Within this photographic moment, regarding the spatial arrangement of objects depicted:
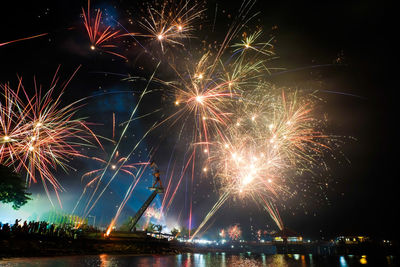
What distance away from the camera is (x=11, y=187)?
23797 millimetres

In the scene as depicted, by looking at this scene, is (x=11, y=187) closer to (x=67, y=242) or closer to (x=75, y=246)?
(x=67, y=242)

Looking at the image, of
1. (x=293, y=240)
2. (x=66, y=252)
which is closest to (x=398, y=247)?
(x=293, y=240)

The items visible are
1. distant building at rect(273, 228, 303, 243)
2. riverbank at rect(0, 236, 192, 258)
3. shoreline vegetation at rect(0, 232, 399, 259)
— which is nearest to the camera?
riverbank at rect(0, 236, 192, 258)

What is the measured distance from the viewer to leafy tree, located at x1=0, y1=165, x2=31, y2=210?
2311 cm

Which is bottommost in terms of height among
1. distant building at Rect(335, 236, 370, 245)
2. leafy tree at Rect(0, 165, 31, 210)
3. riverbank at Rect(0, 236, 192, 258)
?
distant building at Rect(335, 236, 370, 245)

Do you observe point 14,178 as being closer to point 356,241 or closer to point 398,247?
point 356,241

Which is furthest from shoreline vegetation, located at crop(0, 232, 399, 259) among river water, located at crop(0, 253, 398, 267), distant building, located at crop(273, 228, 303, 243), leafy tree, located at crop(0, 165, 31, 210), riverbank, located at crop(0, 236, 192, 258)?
distant building, located at crop(273, 228, 303, 243)

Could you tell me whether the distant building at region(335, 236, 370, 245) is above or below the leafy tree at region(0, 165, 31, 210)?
below

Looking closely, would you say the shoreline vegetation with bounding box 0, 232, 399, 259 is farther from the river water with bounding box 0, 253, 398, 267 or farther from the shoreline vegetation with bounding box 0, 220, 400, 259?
the river water with bounding box 0, 253, 398, 267

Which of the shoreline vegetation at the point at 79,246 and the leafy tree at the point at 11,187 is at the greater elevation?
the leafy tree at the point at 11,187

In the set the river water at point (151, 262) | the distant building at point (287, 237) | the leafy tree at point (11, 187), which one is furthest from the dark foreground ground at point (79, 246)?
the distant building at point (287, 237)

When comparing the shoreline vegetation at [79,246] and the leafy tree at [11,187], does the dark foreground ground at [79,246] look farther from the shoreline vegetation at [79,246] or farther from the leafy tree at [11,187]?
the leafy tree at [11,187]

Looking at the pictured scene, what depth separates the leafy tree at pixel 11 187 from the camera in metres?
23.1

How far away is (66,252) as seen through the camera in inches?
671
